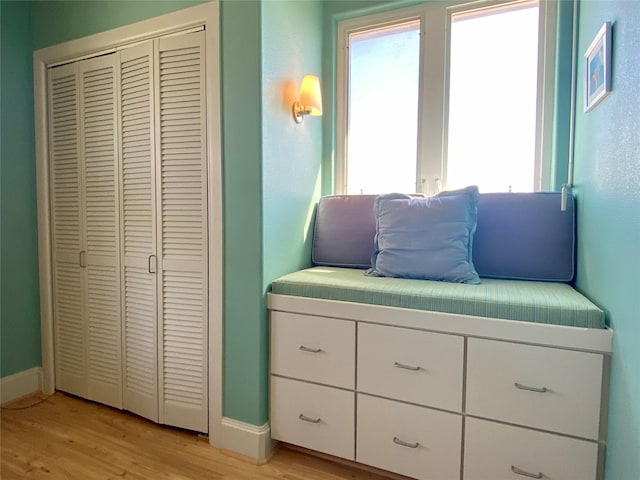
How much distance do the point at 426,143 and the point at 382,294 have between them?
0.99m

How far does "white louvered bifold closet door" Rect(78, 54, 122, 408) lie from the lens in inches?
78.4

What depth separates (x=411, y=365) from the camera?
1.44m

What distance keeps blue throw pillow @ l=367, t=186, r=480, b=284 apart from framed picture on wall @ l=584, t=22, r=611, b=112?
0.53m

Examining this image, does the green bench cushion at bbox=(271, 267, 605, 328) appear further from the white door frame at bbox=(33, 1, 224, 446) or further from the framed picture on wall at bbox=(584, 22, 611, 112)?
the framed picture on wall at bbox=(584, 22, 611, 112)

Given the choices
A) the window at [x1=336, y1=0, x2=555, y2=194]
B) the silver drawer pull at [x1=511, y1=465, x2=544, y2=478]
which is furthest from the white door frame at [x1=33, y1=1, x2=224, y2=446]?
the silver drawer pull at [x1=511, y1=465, x2=544, y2=478]

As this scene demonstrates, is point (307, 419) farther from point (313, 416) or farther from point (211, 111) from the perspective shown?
point (211, 111)

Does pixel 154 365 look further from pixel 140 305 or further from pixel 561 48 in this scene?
pixel 561 48

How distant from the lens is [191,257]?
1.80 metres

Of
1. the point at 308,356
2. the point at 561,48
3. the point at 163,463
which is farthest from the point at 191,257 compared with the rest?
the point at 561,48

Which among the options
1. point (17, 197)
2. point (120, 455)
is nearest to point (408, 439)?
point (120, 455)

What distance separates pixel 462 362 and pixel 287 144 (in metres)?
1.24

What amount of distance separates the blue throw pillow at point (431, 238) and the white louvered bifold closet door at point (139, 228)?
1182 millimetres

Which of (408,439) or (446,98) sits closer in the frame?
(408,439)

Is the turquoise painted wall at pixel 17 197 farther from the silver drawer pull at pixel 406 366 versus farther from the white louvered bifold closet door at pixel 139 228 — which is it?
the silver drawer pull at pixel 406 366
